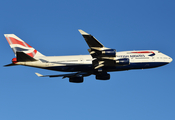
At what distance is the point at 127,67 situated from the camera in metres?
51.7

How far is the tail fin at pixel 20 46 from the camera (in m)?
53.5

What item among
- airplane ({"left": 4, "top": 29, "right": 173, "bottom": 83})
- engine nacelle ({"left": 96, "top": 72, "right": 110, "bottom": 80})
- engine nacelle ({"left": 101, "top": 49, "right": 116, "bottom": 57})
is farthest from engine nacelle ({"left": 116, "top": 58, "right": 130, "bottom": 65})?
engine nacelle ({"left": 96, "top": 72, "right": 110, "bottom": 80})

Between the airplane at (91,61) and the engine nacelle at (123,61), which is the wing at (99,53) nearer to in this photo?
the airplane at (91,61)

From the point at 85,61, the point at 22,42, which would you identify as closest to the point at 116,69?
the point at 85,61

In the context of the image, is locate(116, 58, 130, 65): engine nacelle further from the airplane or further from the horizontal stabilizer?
the horizontal stabilizer

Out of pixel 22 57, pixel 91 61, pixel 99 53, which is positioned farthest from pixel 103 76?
pixel 22 57

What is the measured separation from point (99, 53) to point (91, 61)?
4805 mm

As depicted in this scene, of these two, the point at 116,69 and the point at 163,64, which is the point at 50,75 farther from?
the point at 163,64

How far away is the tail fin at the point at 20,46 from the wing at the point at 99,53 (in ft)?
41.9

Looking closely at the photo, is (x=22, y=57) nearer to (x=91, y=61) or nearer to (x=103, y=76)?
(x=91, y=61)

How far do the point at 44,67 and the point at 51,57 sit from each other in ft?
8.02

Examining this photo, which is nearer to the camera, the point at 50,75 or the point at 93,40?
the point at 93,40

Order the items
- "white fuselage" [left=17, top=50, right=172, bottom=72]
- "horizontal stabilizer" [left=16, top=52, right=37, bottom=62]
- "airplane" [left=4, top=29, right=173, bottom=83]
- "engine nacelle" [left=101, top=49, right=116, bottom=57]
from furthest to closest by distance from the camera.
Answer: "white fuselage" [left=17, top=50, right=172, bottom=72] < "airplane" [left=4, top=29, right=173, bottom=83] < "horizontal stabilizer" [left=16, top=52, right=37, bottom=62] < "engine nacelle" [left=101, top=49, right=116, bottom=57]

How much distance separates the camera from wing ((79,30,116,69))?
43438 mm
